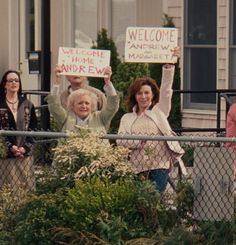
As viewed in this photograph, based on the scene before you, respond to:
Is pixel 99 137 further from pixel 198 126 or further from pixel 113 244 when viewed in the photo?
pixel 198 126

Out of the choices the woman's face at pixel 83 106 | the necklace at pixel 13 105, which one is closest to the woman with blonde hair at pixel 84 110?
the woman's face at pixel 83 106

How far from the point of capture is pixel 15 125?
10.6 m

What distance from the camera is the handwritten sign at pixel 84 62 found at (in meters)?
10.1

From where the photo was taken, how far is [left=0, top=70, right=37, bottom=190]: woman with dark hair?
970 cm

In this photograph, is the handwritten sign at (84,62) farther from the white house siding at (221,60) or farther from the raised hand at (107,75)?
the white house siding at (221,60)

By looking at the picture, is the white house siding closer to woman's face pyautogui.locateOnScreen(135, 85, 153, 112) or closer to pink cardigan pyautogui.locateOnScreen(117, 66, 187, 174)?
pink cardigan pyautogui.locateOnScreen(117, 66, 187, 174)

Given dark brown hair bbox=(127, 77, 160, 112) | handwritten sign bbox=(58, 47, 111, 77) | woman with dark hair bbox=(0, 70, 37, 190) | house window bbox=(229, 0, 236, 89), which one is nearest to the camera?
woman with dark hair bbox=(0, 70, 37, 190)

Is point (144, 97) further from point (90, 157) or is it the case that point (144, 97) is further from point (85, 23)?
point (85, 23)

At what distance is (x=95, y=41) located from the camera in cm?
1956

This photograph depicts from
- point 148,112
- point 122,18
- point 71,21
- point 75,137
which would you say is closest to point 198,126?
point 122,18

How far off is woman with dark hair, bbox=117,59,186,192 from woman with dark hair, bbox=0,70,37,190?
0.85 m

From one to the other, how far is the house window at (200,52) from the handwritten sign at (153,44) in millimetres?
7253

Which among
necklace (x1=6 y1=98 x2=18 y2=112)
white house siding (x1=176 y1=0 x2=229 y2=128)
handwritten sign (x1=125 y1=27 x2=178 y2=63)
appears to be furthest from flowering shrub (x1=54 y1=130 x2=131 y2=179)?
white house siding (x1=176 y1=0 x2=229 y2=128)

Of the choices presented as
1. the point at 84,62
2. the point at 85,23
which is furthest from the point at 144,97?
the point at 85,23
